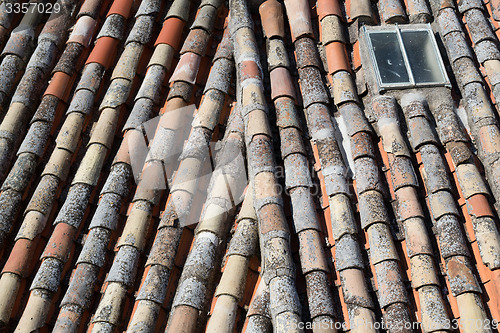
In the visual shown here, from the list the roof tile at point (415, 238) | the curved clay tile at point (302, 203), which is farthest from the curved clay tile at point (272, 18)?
the roof tile at point (415, 238)

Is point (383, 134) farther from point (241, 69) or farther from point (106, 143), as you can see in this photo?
point (106, 143)

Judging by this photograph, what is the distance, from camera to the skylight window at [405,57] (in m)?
6.27

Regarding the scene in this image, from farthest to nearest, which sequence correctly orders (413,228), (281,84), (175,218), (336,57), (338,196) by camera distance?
1. (336,57)
2. (281,84)
3. (175,218)
4. (338,196)
5. (413,228)

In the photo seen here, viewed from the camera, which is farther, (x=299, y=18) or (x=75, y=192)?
(x=299, y=18)

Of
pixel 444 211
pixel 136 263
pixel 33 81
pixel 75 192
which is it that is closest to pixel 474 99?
pixel 444 211

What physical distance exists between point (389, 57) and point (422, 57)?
318 millimetres

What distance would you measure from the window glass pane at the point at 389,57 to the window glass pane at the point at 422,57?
9 centimetres

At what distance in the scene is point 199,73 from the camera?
6.83 metres

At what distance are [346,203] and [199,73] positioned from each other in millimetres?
2236

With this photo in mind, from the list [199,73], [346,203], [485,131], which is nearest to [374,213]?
[346,203]

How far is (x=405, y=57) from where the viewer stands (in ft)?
21.0

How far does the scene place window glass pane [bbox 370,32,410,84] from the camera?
6301 mm

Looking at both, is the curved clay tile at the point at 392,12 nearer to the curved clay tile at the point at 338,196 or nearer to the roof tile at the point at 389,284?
the curved clay tile at the point at 338,196

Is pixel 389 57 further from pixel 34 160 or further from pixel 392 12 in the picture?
pixel 34 160
